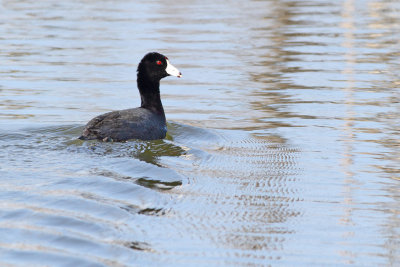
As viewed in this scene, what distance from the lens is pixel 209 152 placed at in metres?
8.22

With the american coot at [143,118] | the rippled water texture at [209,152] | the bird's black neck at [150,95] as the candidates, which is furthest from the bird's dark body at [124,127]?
the bird's black neck at [150,95]

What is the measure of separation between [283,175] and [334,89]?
5198 millimetres

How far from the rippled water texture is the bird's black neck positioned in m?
0.41

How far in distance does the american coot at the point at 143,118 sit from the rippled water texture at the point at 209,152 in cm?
17

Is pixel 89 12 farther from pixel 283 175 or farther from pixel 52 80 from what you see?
pixel 283 175

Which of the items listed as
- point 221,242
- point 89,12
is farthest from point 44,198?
point 89,12

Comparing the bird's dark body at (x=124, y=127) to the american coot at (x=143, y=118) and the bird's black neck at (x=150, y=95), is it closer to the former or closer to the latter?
the american coot at (x=143, y=118)

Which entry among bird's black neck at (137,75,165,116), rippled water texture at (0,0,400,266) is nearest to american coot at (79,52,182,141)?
bird's black neck at (137,75,165,116)

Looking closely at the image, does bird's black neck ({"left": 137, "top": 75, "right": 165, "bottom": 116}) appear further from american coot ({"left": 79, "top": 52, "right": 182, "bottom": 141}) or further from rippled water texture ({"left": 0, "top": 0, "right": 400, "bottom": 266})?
rippled water texture ({"left": 0, "top": 0, "right": 400, "bottom": 266})

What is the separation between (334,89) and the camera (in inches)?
477

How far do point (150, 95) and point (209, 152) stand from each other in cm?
155

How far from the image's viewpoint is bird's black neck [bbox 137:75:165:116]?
365 inches

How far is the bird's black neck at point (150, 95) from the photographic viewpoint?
30.4ft

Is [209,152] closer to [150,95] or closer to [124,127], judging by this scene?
[124,127]
